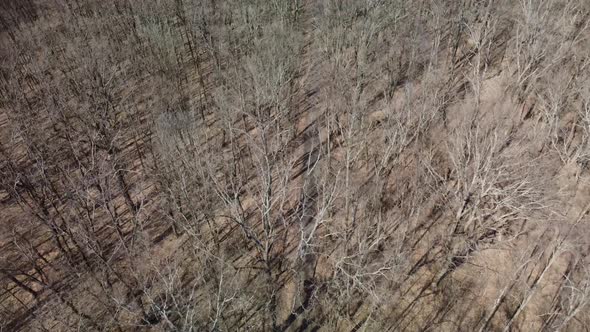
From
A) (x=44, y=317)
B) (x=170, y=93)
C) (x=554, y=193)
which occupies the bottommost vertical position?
(x=44, y=317)

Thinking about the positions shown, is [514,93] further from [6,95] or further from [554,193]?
[6,95]

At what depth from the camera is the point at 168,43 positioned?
31.5m

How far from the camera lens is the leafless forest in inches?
796

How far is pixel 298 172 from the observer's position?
29172 mm

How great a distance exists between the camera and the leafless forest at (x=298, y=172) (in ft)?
66.3

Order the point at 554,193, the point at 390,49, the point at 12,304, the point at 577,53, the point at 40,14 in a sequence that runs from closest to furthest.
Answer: the point at 554,193
the point at 12,304
the point at 577,53
the point at 390,49
the point at 40,14

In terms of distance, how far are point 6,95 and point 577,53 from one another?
41.9m

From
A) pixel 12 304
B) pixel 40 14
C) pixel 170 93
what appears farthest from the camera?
pixel 40 14

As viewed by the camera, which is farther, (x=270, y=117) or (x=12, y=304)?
(x=270, y=117)

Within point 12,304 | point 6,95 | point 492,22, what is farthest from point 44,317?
point 492,22

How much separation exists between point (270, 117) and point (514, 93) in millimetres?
17853

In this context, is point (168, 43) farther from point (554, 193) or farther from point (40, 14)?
point (554, 193)

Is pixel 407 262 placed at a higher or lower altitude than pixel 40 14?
lower

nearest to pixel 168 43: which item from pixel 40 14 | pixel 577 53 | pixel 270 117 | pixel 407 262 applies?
pixel 270 117
